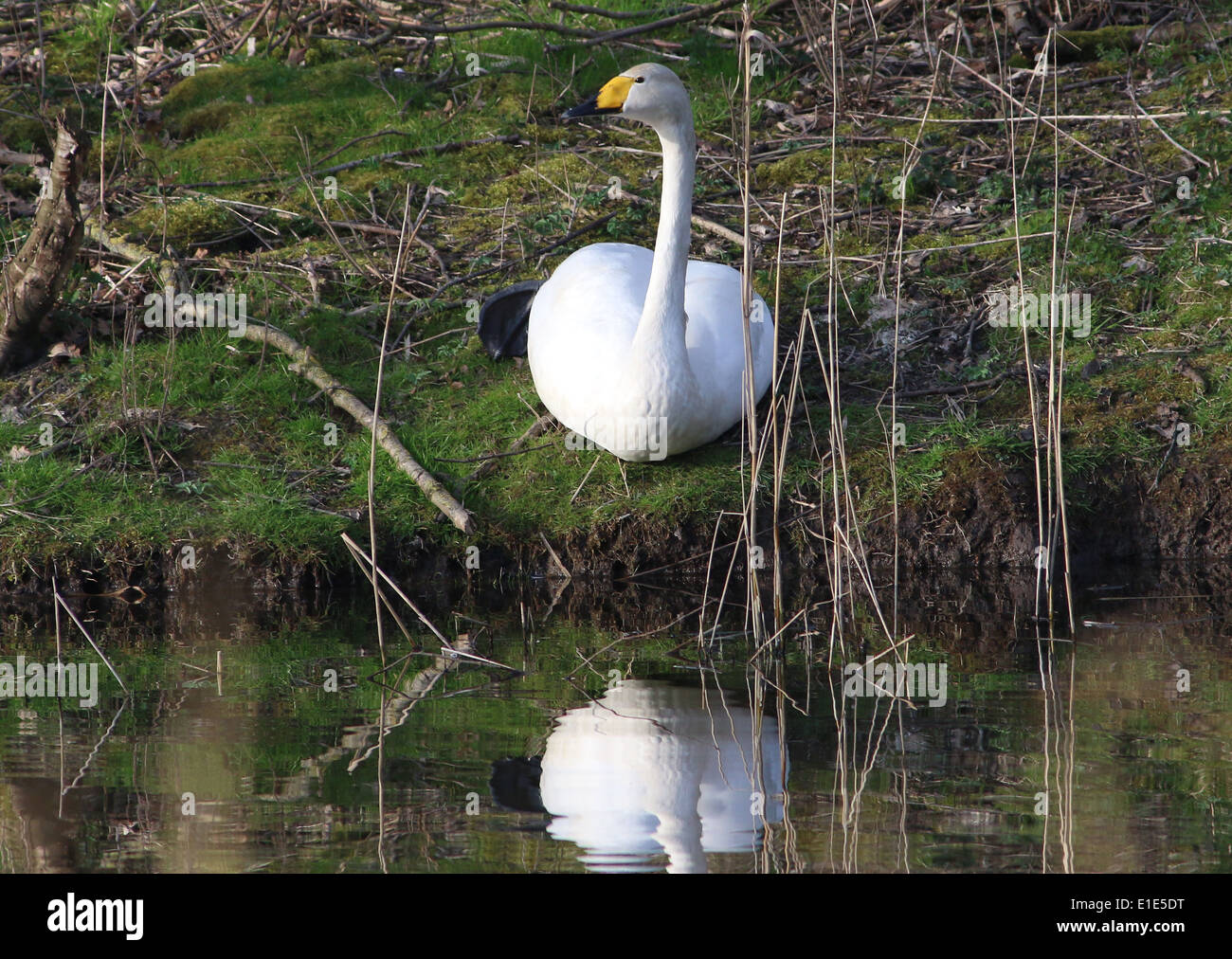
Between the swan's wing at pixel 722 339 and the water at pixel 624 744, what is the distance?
0.97m

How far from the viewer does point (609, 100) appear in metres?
5.93

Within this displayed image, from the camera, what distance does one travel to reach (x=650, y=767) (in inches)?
166

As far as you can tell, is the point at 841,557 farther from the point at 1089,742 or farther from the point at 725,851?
the point at 725,851

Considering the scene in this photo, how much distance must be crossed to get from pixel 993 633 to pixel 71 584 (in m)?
4.05

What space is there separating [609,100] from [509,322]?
6.01 ft

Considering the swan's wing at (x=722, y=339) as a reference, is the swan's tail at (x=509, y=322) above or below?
above

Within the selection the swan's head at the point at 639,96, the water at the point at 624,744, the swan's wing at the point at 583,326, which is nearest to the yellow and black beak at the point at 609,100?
the swan's head at the point at 639,96

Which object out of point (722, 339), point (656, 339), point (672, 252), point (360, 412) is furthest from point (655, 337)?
point (360, 412)

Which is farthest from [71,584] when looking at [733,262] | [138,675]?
[733,262]

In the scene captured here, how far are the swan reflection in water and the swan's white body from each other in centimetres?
165

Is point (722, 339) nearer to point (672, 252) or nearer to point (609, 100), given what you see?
point (672, 252)

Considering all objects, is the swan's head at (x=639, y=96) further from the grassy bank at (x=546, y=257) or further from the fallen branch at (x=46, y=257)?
the fallen branch at (x=46, y=257)

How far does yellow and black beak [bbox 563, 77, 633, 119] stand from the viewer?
5.92 meters

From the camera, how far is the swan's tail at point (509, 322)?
745 centimetres
